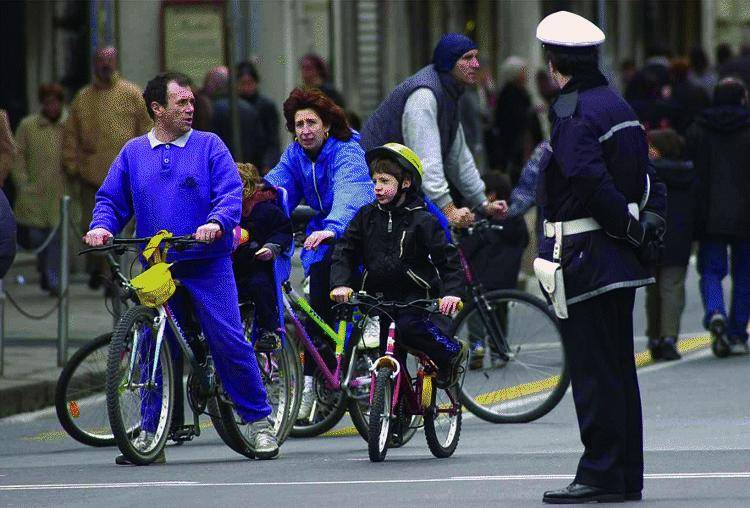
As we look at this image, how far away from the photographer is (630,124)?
28.0 feet

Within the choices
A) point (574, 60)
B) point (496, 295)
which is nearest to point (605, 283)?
point (574, 60)

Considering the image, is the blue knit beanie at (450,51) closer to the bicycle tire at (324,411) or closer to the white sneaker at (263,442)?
the bicycle tire at (324,411)

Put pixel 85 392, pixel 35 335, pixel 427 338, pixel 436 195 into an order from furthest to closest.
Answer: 1. pixel 35 335
2. pixel 436 195
3. pixel 85 392
4. pixel 427 338

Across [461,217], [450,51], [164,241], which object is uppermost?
[450,51]

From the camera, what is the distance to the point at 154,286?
394 inches

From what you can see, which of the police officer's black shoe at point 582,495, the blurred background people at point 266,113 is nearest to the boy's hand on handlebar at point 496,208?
the police officer's black shoe at point 582,495

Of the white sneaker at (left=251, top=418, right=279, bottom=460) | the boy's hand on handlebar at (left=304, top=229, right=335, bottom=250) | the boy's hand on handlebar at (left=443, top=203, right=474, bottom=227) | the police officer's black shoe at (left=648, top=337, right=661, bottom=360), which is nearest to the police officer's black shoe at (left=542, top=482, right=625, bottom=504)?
the white sneaker at (left=251, top=418, right=279, bottom=460)

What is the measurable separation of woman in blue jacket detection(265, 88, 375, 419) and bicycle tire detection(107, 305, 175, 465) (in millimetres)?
1300

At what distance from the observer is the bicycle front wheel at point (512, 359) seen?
12086 mm

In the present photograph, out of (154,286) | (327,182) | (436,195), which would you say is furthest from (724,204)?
(154,286)

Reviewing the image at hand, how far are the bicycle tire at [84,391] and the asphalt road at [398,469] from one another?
14 centimetres

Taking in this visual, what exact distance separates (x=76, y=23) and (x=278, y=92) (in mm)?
3347

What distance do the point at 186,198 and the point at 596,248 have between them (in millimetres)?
2345

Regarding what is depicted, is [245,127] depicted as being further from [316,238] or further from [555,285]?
[555,285]
